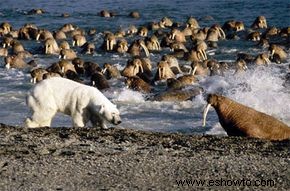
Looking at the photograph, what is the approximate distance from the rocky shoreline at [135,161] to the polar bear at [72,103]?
651mm

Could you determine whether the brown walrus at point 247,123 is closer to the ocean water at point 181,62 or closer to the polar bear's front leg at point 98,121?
the ocean water at point 181,62

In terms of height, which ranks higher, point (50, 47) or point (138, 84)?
point (138, 84)

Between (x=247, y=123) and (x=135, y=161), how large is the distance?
331cm

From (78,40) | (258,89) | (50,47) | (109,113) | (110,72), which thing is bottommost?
(78,40)

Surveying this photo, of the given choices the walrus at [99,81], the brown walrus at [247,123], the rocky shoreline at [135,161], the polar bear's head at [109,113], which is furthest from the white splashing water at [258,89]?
the rocky shoreline at [135,161]

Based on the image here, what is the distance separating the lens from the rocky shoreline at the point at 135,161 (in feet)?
28.6

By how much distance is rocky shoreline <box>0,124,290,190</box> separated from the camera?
871 centimetres

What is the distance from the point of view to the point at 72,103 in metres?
12.3

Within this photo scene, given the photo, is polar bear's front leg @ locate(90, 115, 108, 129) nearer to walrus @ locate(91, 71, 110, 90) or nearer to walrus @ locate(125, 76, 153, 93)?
walrus @ locate(125, 76, 153, 93)

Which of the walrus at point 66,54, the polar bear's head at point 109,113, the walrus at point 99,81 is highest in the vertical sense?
the polar bear's head at point 109,113

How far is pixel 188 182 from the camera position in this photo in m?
8.70

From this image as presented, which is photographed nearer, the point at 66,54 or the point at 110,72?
the point at 110,72

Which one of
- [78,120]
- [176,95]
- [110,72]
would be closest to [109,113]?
[78,120]

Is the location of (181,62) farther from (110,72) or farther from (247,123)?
(247,123)
